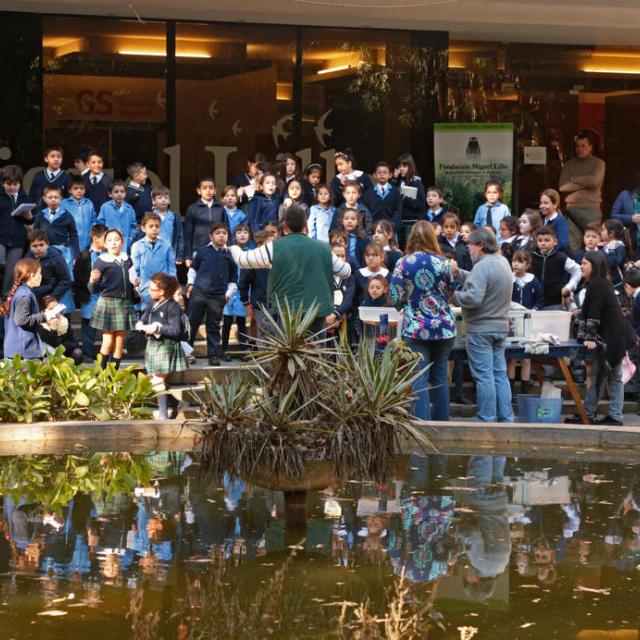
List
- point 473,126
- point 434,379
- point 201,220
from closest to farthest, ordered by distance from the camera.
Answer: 1. point 434,379
2. point 201,220
3. point 473,126

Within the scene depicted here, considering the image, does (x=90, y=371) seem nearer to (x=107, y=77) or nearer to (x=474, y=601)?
(x=474, y=601)

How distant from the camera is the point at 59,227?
49.9 ft

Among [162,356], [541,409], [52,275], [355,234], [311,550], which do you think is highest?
[355,234]

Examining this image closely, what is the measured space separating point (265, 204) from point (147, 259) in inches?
76.1

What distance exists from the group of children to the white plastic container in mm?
1108

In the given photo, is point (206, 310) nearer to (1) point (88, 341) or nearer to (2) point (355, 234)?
(1) point (88, 341)

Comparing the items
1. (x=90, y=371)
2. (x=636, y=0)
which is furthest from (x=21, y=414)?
(x=636, y=0)

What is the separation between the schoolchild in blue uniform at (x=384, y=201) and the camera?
17.3 metres

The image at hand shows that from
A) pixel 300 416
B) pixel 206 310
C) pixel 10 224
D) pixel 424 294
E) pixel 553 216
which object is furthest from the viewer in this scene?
pixel 553 216

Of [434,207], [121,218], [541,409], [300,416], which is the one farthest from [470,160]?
[300,416]

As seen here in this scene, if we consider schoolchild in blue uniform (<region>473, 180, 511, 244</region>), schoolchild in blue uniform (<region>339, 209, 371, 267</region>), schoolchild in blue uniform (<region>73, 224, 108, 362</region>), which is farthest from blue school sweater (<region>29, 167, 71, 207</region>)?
schoolchild in blue uniform (<region>473, 180, 511, 244</region>)

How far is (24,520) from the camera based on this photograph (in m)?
8.70

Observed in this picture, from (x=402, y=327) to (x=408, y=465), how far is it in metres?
1.72

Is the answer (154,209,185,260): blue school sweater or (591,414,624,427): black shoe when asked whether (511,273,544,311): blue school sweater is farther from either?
(154,209,185,260): blue school sweater
